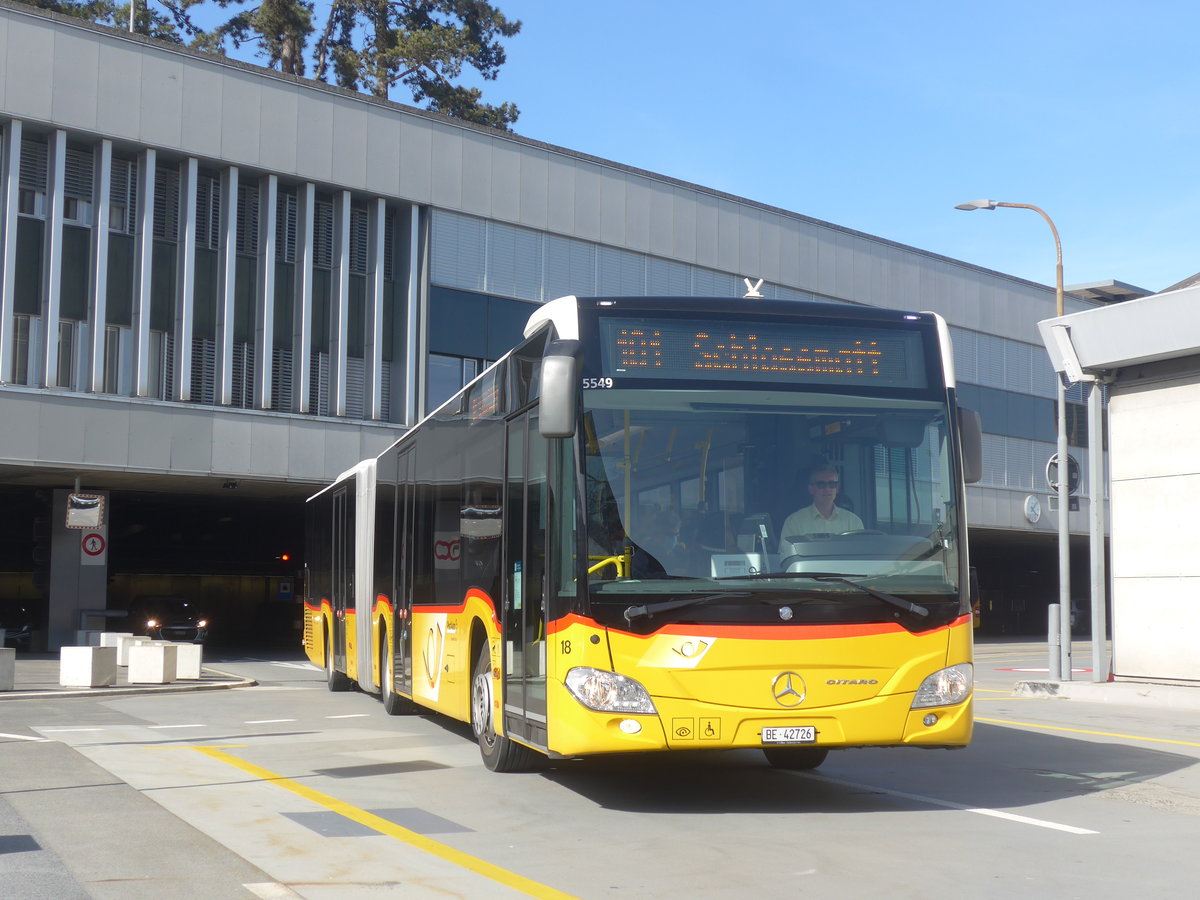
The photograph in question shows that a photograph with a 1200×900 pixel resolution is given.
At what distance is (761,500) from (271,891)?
3.73 meters

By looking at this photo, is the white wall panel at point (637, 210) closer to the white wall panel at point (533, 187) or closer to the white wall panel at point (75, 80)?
the white wall panel at point (533, 187)

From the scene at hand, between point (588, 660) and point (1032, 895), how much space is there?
2942 millimetres

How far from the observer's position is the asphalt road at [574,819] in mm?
6848

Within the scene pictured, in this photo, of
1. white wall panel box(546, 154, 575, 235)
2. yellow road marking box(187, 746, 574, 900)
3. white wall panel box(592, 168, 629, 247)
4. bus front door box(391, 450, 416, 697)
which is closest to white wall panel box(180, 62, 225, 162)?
white wall panel box(546, 154, 575, 235)

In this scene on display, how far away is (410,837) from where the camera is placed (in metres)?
8.09

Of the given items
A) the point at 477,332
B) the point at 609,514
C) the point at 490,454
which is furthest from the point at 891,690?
the point at 477,332

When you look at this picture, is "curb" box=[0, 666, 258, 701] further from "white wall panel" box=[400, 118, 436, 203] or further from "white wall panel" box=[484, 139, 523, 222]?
"white wall panel" box=[484, 139, 523, 222]

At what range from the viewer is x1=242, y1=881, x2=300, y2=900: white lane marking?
21.1 ft

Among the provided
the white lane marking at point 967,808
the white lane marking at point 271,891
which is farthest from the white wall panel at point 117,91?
the white lane marking at point 271,891

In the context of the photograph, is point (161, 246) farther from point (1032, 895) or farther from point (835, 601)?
point (1032, 895)

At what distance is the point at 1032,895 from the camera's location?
654 centimetres

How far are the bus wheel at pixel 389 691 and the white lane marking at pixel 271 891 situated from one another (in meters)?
9.03

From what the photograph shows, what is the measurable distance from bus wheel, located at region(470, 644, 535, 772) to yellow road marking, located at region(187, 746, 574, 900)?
147cm

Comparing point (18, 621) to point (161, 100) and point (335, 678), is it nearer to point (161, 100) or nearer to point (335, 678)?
point (161, 100)
